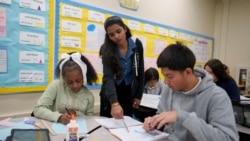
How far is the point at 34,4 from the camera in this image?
197cm

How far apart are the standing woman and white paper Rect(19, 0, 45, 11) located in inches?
27.6

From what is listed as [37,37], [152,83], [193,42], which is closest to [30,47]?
[37,37]

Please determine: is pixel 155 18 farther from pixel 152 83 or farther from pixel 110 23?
pixel 110 23

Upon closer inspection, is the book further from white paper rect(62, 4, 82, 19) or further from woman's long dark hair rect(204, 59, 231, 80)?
woman's long dark hair rect(204, 59, 231, 80)

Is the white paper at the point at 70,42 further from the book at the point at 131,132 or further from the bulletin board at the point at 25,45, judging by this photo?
the book at the point at 131,132

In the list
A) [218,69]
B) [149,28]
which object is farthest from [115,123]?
[149,28]

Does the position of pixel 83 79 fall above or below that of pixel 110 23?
below

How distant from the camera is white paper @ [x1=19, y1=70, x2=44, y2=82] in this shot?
1.95 meters

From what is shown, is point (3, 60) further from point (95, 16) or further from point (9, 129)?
point (95, 16)

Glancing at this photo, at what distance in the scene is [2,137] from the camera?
1.01 meters

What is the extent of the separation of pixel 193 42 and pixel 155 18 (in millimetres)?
1122

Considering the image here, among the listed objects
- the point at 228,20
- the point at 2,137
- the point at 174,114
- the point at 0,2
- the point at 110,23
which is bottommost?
the point at 2,137

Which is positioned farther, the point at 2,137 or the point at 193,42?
the point at 193,42

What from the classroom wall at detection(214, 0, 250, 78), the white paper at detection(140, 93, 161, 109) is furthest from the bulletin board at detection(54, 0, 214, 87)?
the classroom wall at detection(214, 0, 250, 78)
